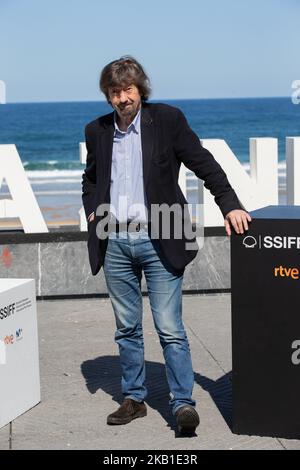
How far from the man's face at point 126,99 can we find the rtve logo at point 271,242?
910 mm

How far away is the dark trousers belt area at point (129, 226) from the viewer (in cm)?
513

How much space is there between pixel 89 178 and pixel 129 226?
496mm

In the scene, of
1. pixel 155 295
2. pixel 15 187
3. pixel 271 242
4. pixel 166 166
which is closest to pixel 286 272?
pixel 271 242

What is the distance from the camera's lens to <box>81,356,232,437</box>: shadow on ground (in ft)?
18.7

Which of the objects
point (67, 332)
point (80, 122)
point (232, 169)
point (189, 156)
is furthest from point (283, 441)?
point (80, 122)

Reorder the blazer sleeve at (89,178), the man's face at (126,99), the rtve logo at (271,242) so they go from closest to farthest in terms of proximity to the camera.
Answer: the rtve logo at (271,242) < the man's face at (126,99) < the blazer sleeve at (89,178)

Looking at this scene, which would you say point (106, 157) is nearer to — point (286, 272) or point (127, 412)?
point (286, 272)

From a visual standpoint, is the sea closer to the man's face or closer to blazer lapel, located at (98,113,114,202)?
blazer lapel, located at (98,113,114,202)

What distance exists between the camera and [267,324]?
4.98m

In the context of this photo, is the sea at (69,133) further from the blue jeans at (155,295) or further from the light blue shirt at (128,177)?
the light blue shirt at (128,177)

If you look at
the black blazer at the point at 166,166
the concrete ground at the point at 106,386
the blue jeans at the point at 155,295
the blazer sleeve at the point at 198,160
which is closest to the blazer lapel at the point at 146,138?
the black blazer at the point at 166,166

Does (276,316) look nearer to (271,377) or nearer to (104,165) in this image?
(271,377)

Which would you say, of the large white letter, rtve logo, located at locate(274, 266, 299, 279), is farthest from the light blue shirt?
the large white letter
